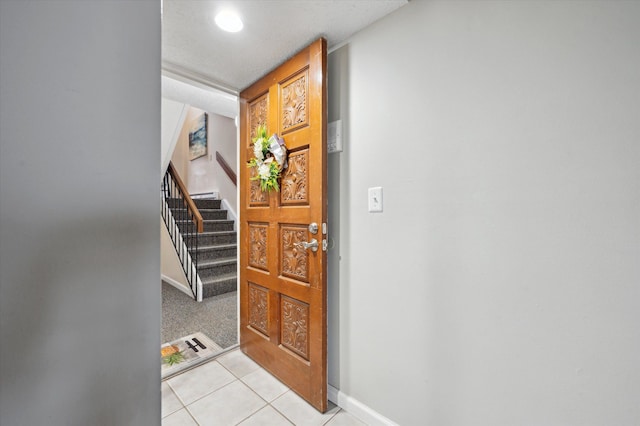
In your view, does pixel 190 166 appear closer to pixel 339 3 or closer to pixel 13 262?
pixel 339 3

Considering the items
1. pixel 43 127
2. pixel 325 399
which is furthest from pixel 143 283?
pixel 325 399

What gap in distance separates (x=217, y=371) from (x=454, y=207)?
6.04 ft

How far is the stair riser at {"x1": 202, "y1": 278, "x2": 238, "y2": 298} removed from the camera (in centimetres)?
332

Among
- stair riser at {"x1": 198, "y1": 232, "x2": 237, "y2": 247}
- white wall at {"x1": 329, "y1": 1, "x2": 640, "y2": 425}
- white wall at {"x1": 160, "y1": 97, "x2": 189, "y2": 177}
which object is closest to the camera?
white wall at {"x1": 329, "y1": 1, "x2": 640, "y2": 425}

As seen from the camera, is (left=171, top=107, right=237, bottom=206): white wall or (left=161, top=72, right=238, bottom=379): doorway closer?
(left=161, top=72, right=238, bottom=379): doorway

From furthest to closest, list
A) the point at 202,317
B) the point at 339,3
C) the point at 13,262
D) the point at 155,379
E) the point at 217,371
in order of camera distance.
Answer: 1. the point at 202,317
2. the point at 217,371
3. the point at 339,3
4. the point at 155,379
5. the point at 13,262

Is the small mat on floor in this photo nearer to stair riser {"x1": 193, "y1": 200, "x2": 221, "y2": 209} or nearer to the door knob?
the door knob

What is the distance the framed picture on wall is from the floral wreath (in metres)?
4.44

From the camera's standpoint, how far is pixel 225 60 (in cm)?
166

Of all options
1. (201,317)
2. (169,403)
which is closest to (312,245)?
(169,403)

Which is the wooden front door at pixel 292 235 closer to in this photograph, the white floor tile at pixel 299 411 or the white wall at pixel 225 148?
the white floor tile at pixel 299 411

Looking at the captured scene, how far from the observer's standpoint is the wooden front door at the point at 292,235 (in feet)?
4.66

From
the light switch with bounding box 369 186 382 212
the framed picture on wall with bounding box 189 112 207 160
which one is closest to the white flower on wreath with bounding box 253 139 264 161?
the light switch with bounding box 369 186 382 212

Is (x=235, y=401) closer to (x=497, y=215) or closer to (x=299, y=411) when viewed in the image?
(x=299, y=411)
